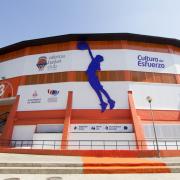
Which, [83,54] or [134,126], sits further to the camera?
[83,54]

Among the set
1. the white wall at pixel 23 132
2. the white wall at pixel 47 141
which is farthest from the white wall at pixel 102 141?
the white wall at pixel 23 132

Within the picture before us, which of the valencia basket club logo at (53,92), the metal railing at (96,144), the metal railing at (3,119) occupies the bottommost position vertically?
the metal railing at (96,144)

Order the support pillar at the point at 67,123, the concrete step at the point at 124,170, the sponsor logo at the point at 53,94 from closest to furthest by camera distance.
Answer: the concrete step at the point at 124,170
the support pillar at the point at 67,123
the sponsor logo at the point at 53,94

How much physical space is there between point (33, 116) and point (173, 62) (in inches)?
762

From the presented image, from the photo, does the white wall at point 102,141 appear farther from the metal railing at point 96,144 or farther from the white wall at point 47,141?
the white wall at point 47,141

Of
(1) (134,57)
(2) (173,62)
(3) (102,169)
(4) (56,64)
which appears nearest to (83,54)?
(4) (56,64)

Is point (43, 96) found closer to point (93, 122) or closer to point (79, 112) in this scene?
point (79, 112)

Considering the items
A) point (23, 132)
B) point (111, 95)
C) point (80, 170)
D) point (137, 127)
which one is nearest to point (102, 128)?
point (137, 127)

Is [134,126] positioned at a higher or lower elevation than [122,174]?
higher

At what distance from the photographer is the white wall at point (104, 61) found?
22531 millimetres

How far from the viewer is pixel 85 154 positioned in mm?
14188

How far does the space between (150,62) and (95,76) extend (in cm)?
765

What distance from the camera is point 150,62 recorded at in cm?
2330

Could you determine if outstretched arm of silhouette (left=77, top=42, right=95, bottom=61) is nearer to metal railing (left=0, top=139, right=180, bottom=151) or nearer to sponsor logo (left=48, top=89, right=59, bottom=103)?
sponsor logo (left=48, top=89, right=59, bottom=103)
